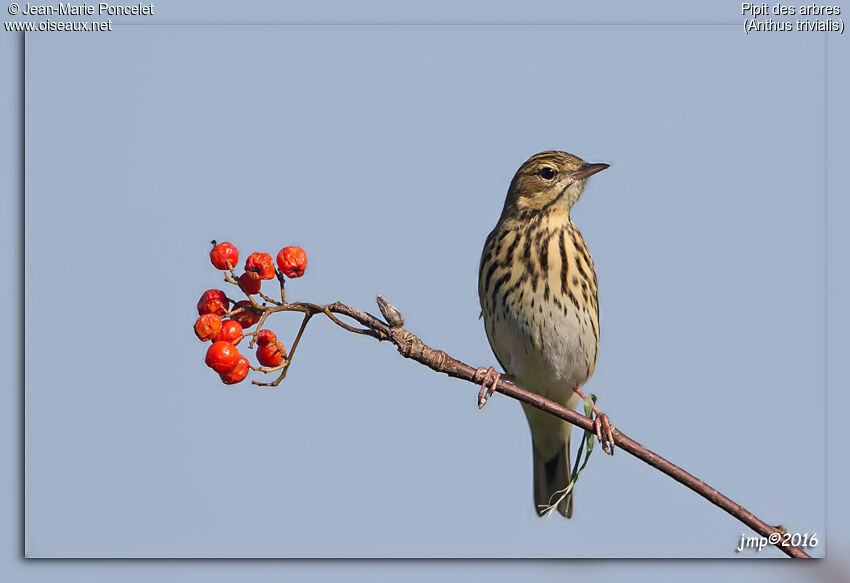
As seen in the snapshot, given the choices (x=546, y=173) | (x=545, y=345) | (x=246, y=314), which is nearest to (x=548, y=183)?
(x=546, y=173)

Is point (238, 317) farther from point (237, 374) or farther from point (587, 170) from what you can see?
point (587, 170)

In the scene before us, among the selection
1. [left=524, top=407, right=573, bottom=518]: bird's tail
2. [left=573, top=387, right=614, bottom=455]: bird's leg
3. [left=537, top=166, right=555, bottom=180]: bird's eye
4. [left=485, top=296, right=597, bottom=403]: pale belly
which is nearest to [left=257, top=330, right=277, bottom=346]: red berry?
[left=573, top=387, right=614, bottom=455]: bird's leg

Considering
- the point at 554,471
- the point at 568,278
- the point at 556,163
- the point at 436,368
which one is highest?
the point at 556,163

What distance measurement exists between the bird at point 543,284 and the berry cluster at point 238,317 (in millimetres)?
2615

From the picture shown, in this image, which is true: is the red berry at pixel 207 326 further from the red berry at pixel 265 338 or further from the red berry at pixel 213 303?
the red berry at pixel 265 338

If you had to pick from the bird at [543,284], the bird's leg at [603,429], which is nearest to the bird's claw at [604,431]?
the bird's leg at [603,429]

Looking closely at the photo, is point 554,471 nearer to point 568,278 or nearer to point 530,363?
point 530,363

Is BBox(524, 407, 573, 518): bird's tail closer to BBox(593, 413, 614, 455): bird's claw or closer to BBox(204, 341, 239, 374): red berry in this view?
BBox(593, 413, 614, 455): bird's claw

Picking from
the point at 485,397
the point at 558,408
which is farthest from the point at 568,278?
the point at 558,408

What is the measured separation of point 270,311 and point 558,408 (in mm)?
1181

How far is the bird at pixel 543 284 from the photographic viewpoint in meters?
5.69

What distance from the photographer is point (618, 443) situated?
139 inches

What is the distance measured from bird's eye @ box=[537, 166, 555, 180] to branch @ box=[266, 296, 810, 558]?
2473 mm

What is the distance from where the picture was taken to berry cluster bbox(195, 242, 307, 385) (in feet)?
10.5
